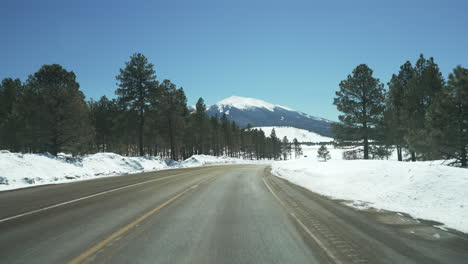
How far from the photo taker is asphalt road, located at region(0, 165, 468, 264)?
4102 mm

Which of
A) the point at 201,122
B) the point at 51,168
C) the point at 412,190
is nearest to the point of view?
the point at 412,190

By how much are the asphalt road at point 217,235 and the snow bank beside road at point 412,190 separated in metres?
0.86

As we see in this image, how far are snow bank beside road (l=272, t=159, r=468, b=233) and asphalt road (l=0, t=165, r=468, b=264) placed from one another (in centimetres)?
86

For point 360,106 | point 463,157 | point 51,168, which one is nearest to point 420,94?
point 360,106

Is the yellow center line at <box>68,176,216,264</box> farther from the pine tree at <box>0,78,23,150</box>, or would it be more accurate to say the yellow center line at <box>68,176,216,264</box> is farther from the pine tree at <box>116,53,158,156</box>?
the pine tree at <box>0,78,23,150</box>

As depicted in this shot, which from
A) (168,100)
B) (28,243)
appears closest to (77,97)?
(168,100)

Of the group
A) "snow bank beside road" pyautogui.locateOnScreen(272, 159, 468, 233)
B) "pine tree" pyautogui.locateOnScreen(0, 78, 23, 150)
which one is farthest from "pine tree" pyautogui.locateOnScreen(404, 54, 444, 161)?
"pine tree" pyautogui.locateOnScreen(0, 78, 23, 150)

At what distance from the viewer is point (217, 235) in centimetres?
523

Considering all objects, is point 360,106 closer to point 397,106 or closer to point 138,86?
point 397,106

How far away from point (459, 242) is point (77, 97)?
2813cm

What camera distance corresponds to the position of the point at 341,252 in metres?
4.25

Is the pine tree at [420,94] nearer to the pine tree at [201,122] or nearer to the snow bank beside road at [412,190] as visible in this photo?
the snow bank beside road at [412,190]

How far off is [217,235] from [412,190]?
22.1 feet

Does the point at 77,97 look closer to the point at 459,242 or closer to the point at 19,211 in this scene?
the point at 19,211
